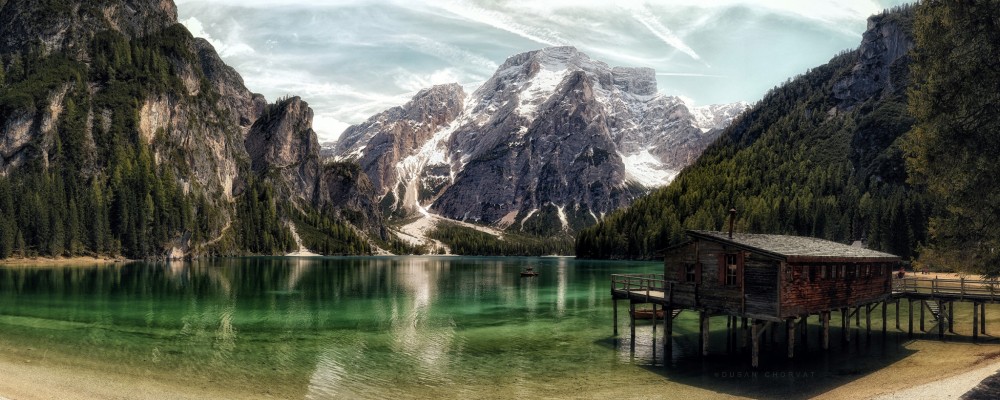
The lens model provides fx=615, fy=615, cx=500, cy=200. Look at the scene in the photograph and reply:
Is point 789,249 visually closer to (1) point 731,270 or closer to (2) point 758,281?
(2) point 758,281

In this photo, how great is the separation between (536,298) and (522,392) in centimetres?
5092

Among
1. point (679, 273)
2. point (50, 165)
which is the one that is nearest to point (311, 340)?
point (679, 273)

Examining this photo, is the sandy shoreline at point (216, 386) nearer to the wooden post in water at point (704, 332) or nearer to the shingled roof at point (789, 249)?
the shingled roof at point (789, 249)

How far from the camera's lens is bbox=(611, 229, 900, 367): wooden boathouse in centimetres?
3666

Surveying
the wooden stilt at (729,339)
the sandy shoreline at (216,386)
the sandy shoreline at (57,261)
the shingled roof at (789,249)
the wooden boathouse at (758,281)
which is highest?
the shingled roof at (789,249)

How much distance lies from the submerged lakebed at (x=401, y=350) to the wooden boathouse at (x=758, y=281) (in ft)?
10.2

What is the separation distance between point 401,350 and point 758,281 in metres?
23.6

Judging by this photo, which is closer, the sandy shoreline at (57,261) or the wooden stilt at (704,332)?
the wooden stilt at (704,332)

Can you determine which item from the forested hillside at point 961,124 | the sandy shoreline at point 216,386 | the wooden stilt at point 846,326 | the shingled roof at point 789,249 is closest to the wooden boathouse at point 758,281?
the shingled roof at point 789,249

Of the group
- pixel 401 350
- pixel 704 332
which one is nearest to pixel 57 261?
pixel 401 350

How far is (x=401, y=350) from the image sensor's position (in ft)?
138

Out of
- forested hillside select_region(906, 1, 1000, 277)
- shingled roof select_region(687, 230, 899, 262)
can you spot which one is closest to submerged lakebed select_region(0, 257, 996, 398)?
shingled roof select_region(687, 230, 899, 262)

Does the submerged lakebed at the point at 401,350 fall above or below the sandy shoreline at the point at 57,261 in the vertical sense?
above

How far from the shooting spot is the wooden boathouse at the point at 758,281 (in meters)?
36.7
